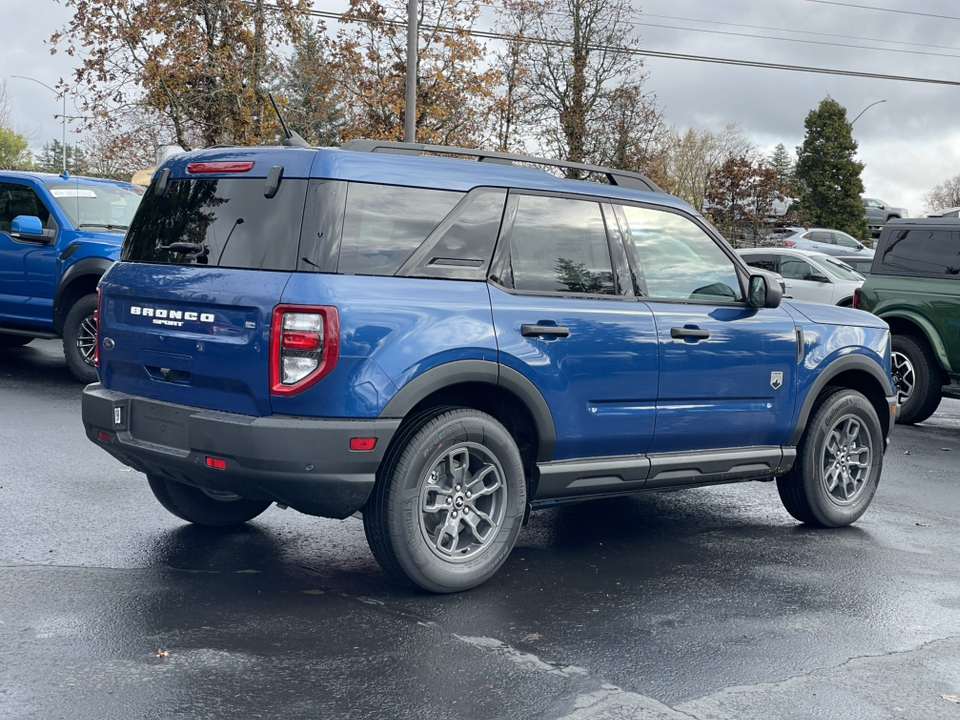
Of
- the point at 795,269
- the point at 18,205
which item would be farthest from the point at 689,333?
the point at 795,269

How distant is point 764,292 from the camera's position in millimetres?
5965

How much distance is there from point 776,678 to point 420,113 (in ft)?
76.3

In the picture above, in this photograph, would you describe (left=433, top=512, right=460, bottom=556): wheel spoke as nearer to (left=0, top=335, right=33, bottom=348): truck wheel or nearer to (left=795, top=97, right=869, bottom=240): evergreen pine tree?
(left=0, top=335, right=33, bottom=348): truck wheel

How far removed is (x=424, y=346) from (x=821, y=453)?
294cm

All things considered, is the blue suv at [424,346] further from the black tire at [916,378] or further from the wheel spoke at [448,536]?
the black tire at [916,378]

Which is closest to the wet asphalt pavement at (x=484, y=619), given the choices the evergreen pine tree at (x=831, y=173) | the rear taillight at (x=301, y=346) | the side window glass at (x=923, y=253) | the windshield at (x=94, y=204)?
the rear taillight at (x=301, y=346)

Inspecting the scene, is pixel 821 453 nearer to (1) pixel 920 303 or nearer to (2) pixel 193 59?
(1) pixel 920 303

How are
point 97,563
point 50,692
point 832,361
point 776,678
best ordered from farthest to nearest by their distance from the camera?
point 832,361
point 97,563
point 776,678
point 50,692

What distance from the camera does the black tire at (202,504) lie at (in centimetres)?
573

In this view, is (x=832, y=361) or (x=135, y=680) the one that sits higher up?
(x=832, y=361)

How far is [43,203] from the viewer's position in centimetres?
1125

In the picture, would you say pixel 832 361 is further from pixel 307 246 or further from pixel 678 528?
pixel 307 246

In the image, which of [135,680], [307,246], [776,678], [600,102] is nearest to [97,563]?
[135,680]

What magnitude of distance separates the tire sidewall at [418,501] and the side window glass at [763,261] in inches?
653
